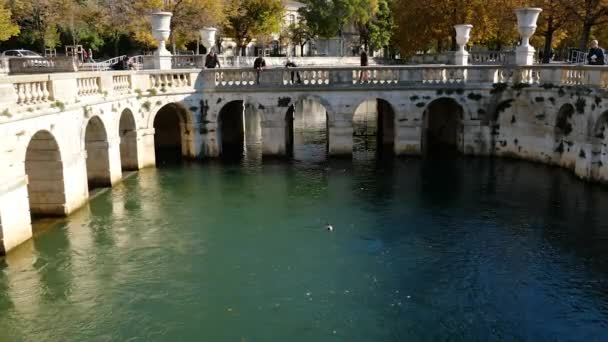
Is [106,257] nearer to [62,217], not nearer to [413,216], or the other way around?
[62,217]

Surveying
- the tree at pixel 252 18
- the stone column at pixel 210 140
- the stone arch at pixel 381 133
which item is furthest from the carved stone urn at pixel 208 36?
the tree at pixel 252 18

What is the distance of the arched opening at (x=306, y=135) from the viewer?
3069 centimetres

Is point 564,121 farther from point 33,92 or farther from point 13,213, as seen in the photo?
point 13,213

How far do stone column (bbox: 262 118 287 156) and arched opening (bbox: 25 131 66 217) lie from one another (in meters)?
11.3

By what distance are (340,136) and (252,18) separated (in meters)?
37.6

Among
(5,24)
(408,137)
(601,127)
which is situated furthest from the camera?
(5,24)

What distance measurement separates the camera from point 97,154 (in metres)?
23.3

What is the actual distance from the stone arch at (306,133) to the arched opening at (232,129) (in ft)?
8.76

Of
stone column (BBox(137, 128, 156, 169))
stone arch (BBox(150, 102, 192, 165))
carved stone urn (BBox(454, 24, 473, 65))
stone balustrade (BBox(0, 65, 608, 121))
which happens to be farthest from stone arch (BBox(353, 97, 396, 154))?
stone column (BBox(137, 128, 156, 169))

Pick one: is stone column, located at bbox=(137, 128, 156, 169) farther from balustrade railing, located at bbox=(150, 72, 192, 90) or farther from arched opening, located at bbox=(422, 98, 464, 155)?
arched opening, located at bbox=(422, 98, 464, 155)

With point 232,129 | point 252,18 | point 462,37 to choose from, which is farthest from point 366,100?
point 252,18

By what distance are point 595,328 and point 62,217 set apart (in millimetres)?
15401

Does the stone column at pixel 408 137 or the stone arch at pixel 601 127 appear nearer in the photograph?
the stone arch at pixel 601 127

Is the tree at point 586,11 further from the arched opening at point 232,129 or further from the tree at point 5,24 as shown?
the tree at point 5,24
